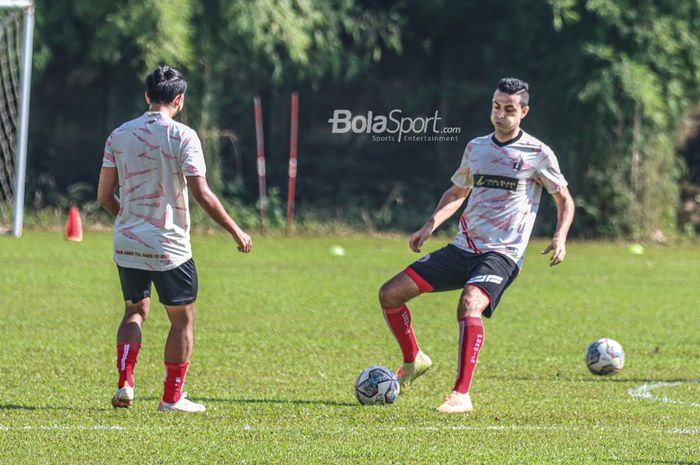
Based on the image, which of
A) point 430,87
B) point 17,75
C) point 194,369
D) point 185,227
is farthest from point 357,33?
point 185,227

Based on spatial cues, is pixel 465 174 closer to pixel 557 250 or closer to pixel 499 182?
pixel 499 182

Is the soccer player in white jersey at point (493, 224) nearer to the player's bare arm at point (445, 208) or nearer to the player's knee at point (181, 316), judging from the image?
the player's bare arm at point (445, 208)

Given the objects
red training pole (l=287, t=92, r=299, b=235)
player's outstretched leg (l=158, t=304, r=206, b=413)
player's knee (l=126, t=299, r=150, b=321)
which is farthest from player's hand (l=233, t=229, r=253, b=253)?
red training pole (l=287, t=92, r=299, b=235)

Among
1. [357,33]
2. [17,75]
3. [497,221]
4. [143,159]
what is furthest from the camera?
[357,33]

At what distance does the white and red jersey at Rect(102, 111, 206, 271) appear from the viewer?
24.5ft

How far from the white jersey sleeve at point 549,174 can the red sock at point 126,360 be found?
2.69m

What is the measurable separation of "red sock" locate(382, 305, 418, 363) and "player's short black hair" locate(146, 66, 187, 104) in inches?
81.4

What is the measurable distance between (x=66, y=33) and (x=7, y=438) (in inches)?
765

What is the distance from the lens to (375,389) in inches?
317

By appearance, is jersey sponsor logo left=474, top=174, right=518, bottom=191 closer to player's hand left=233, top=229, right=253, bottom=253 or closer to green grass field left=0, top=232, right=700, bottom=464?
green grass field left=0, top=232, right=700, bottom=464

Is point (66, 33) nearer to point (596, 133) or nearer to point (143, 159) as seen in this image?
point (596, 133)

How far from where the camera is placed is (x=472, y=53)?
28.7 metres

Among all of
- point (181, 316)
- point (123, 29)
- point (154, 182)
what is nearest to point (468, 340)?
point (181, 316)

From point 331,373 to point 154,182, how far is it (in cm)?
257
